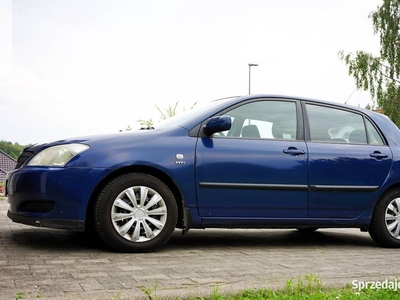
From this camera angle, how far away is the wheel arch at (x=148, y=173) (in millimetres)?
5188

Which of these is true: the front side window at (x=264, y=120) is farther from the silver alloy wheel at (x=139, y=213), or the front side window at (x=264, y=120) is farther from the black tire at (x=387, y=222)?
the black tire at (x=387, y=222)

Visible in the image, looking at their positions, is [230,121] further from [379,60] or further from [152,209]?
[379,60]

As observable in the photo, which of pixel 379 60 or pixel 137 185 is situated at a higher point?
pixel 379 60

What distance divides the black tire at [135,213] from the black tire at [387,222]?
2400 mm

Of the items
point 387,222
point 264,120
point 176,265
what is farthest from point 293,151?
point 176,265

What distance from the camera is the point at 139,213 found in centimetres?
515

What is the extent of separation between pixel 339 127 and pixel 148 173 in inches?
91.3

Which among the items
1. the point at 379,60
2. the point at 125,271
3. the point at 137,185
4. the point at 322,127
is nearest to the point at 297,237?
the point at 322,127

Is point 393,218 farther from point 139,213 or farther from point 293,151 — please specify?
point 139,213

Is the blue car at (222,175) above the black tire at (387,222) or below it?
above

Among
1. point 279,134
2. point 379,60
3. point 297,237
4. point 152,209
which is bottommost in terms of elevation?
point 297,237

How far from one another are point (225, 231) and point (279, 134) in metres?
1.99

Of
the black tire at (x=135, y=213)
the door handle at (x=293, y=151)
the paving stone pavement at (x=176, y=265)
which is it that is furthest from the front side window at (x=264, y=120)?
the paving stone pavement at (x=176, y=265)

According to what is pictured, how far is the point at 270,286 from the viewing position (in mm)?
3682
